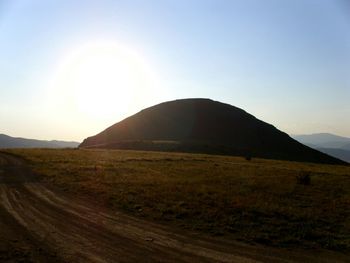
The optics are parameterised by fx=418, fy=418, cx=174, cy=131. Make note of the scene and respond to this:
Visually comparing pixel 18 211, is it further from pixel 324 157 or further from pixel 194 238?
pixel 324 157

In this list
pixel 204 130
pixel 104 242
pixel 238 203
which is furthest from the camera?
pixel 204 130

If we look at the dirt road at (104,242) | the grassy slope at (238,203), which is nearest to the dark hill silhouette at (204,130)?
the grassy slope at (238,203)

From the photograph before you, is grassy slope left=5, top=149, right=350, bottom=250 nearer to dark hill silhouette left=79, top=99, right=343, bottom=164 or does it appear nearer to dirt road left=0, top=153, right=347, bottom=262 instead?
dirt road left=0, top=153, right=347, bottom=262

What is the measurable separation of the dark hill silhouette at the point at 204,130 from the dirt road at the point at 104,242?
128 m

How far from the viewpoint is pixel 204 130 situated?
16812 cm

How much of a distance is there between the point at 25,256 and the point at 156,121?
162 metres

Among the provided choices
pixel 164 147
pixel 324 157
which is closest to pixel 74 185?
pixel 164 147

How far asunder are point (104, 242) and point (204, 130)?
154 meters

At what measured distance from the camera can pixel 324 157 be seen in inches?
5856

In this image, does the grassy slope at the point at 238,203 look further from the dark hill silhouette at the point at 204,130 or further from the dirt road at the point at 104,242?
the dark hill silhouette at the point at 204,130

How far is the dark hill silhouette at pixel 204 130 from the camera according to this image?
6132 inches

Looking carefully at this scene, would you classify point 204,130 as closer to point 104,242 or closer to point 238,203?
point 238,203

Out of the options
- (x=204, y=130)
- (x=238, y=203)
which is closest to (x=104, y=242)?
(x=238, y=203)

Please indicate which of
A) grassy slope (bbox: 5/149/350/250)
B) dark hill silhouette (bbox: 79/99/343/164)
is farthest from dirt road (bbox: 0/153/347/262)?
dark hill silhouette (bbox: 79/99/343/164)
